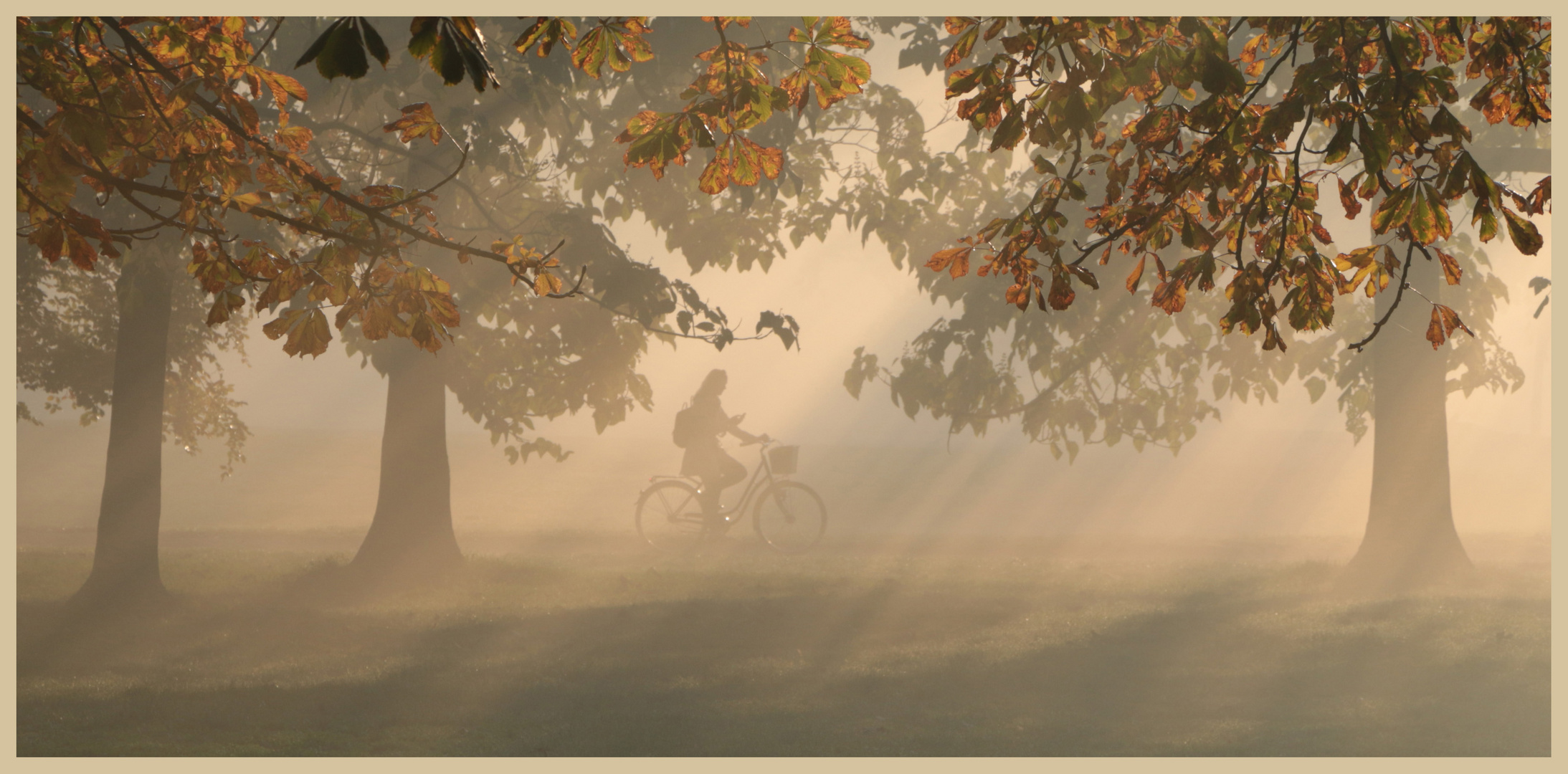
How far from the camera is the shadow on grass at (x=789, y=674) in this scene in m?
7.48

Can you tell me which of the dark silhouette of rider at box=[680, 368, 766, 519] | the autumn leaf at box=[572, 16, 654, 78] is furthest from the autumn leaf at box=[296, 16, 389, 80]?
the dark silhouette of rider at box=[680, 368, 766, 519]

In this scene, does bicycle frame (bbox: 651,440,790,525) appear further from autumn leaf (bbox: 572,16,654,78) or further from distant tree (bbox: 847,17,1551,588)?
autumn leaf (bbox: 572,16,654,78)

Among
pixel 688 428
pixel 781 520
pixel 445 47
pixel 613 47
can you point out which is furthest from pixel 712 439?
pixel 445 47

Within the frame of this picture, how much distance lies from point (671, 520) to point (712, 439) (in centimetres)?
137

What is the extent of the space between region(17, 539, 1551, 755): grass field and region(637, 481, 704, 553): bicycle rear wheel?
2.33m

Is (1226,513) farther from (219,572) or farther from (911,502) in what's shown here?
(219,572)

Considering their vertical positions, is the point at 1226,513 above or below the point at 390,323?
below

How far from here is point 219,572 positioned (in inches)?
521

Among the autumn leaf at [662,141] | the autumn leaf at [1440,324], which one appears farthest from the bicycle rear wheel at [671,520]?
the autumn leaf at [1440,324]

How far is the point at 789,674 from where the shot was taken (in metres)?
8.97

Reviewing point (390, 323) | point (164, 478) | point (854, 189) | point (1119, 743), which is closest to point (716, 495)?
point (854, 189)

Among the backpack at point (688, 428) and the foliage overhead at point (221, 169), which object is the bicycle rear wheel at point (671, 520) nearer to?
the backpack at point (688, 428)

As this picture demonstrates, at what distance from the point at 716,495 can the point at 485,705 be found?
24.7 ft

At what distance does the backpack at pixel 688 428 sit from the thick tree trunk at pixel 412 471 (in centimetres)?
326
